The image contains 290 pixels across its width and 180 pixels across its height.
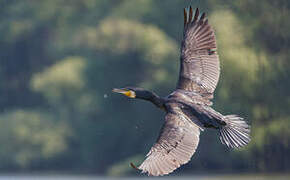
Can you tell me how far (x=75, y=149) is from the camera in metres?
18.8

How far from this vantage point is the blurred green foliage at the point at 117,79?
14.4m

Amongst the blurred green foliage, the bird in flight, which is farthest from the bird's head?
the blurred green foliage

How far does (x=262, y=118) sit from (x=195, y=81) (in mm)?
8412

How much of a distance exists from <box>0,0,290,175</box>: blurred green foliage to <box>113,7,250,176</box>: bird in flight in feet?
22.4

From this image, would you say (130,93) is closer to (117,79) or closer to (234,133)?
(234,133)

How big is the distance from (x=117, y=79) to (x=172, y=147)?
12.9 meters

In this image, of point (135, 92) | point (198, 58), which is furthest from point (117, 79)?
point (135, 92)

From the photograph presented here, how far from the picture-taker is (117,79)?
741 inches

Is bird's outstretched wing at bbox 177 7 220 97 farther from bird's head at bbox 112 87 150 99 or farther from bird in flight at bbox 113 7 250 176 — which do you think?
bird's head at bbox 112 87 150 99

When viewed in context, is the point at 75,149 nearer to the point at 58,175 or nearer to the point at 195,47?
the point at 58,175

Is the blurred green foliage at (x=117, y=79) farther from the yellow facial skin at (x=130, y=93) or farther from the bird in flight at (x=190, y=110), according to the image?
the yellow facial skin at (x=130, y=93)

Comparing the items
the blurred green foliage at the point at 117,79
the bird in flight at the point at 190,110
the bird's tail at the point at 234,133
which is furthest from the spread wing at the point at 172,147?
the blurred green foliage at the point at 117,79

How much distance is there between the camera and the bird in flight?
231 inches

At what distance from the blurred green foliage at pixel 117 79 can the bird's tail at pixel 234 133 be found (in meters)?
7.62
